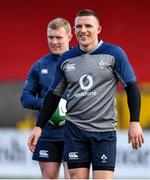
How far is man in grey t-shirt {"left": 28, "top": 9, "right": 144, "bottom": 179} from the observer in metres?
6.51

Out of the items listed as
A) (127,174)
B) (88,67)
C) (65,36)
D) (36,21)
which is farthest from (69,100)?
(36,21)

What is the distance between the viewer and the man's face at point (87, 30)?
6.61 metres

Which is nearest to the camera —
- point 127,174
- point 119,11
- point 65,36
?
point 65,36

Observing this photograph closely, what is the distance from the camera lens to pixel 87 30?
661cm

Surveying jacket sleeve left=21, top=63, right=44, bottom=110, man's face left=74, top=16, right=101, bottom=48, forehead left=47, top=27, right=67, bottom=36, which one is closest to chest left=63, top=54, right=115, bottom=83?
man's face left=74, top=16, right=101, bottom=48

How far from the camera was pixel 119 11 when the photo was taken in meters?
16.5

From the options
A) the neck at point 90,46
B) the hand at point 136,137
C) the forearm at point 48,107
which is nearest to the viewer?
the hand at point 136,137

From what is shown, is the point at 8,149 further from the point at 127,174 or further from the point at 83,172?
the point at 83,172

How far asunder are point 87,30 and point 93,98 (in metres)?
0.56

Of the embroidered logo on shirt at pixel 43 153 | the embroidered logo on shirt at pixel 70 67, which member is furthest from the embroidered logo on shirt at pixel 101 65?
the embroidered logo on shirt at pixel 43 153

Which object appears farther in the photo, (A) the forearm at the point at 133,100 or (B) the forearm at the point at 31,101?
(B) the forearm at the point at 31,101

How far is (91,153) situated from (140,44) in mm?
10364

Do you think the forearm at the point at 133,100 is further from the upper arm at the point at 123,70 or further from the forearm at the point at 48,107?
the forearm at the point at 48,107

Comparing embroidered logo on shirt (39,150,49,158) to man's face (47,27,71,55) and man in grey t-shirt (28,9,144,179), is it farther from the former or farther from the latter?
man in grey t-shirt (28,9,144,179)
